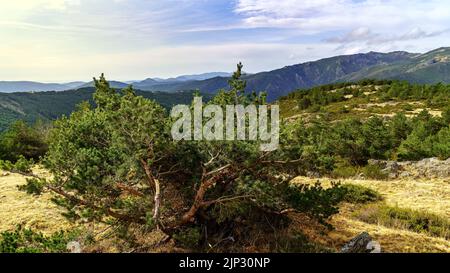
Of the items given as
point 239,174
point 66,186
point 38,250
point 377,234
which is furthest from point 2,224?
point 377,234

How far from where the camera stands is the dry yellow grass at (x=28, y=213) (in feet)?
38.5

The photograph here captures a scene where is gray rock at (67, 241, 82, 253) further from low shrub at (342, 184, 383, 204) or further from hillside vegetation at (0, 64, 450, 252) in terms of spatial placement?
low shrub at (342, 184, 383, 204)

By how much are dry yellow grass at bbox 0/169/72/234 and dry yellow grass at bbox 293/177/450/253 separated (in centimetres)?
799

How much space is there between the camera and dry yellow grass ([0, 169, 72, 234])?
38.5ft

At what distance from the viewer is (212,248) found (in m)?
8.31

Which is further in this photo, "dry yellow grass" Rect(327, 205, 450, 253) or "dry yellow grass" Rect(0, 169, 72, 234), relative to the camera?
"dry yellow grass" Rect(0, 169, 72, 234)

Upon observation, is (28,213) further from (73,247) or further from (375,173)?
(375,173)

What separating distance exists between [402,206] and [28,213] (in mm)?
13089

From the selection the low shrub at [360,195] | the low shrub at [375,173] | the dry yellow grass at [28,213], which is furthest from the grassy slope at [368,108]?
the dry yellow grass at [28,213]

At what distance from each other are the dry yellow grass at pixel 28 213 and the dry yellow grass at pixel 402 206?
7.99 meters

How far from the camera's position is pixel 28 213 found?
13.1m

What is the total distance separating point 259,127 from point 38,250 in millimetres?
5272

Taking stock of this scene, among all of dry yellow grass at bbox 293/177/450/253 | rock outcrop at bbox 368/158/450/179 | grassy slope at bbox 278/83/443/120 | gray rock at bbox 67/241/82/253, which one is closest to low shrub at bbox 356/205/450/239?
dry yellow grass at bbox 293/177/450/253
